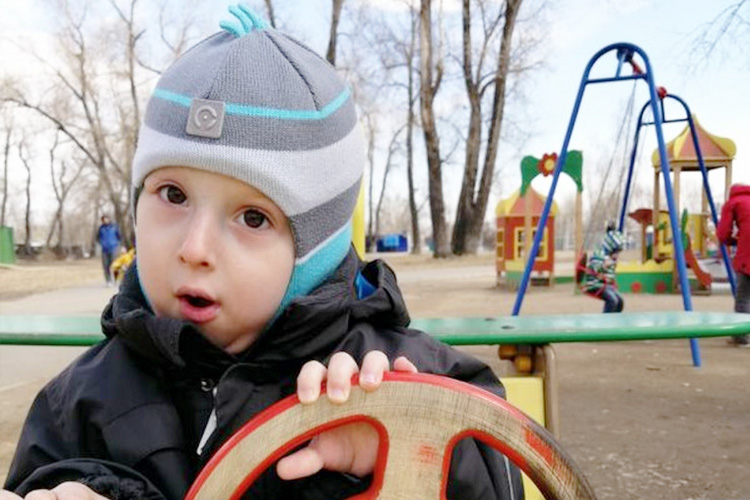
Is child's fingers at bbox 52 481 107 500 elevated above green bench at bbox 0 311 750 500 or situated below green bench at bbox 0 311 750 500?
above

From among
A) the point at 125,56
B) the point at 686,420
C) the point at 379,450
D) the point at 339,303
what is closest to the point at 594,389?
the point at 686,420

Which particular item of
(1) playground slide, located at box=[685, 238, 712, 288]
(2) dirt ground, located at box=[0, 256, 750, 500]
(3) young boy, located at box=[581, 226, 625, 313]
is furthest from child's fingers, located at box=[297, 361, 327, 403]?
(1) playground slide, located at box=[685, 238, 712, 288]

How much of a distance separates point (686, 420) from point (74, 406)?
2.49m

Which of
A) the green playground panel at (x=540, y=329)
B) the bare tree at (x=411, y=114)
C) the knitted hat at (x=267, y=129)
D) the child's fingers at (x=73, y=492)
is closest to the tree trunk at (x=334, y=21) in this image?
the bare tree at (x=411, y=114)

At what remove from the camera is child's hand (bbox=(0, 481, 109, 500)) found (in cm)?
58

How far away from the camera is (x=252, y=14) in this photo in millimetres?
875

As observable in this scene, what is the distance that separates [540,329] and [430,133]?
1261 centimetres

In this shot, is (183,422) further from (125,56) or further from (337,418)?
(125,56)

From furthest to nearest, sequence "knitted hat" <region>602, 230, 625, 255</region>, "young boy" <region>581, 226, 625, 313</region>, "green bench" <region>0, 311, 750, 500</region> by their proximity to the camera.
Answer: "knitted hat" <region>602, 230, 625, 255</region>
"young boy" <region>581, 226, 625, 313</region>
"green bench" <region>0, 311, 750, 500</region>

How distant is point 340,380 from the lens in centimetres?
55

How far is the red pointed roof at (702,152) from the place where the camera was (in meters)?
7.04

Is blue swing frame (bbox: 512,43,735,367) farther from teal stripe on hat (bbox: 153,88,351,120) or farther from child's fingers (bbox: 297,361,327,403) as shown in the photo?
child's fingers (bbox: 297,361,327,403)

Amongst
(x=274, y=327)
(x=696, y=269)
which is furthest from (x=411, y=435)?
(x=696, y=269)

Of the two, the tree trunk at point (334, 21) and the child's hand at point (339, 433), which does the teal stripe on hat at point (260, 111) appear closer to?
the child's hand at point (339, 433)
